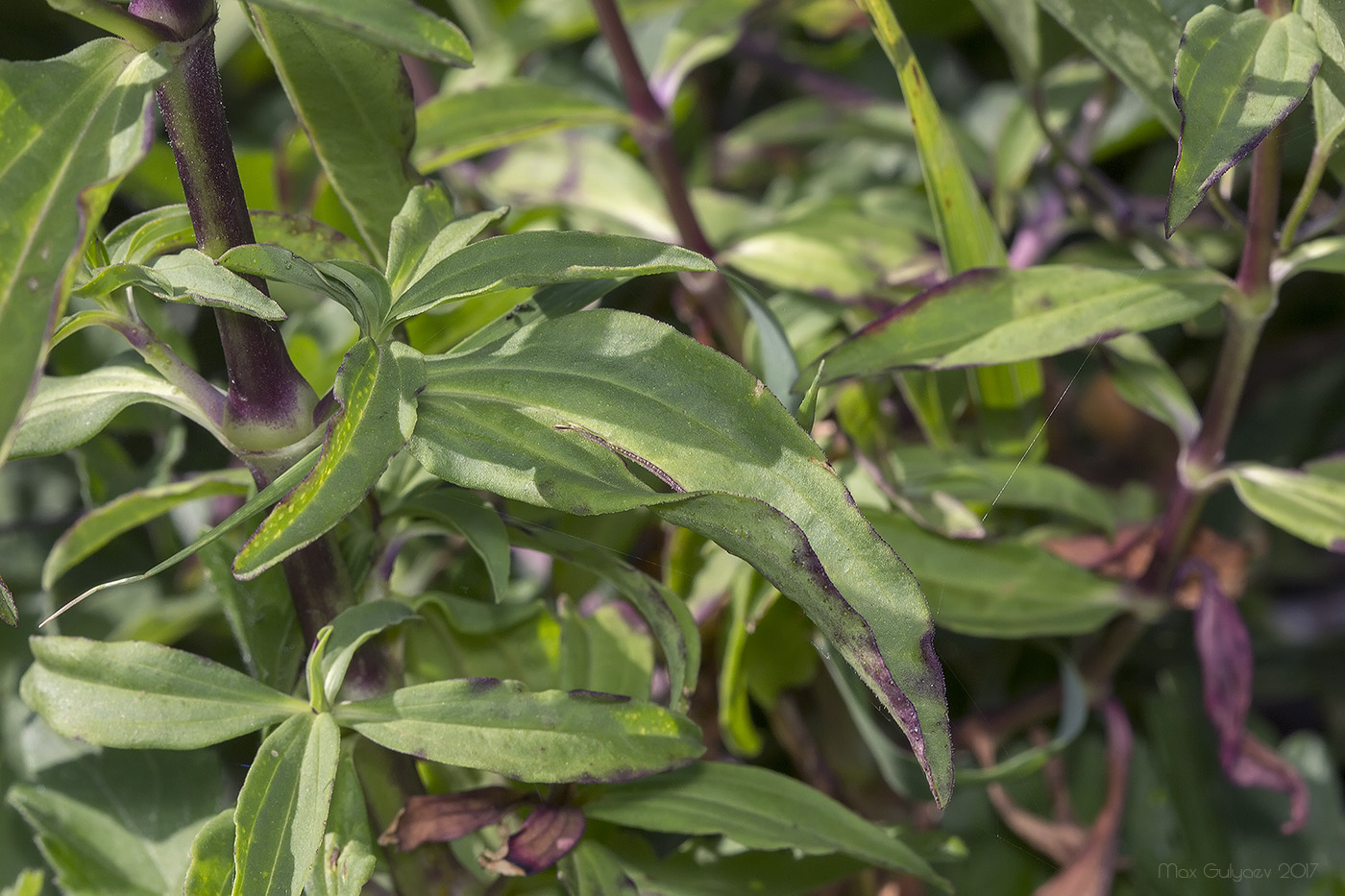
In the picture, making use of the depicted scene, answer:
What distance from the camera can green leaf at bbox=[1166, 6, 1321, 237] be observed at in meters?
0.40

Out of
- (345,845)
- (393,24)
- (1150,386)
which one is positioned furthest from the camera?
(1150,386)

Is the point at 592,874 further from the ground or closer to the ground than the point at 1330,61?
closer to the ground

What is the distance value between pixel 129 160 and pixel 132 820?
359 mm

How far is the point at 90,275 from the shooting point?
391 millimetres

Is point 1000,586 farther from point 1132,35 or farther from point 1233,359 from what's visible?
point 1132,35

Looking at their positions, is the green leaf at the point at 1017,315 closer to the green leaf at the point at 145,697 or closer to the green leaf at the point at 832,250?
the green leaf at the point at 832,250

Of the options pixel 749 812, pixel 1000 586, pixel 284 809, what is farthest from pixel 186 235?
pixel 1000 586

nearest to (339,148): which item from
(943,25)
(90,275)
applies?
(90,275)

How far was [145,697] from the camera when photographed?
1.38ft

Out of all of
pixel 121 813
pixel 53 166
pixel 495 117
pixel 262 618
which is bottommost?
pixel 121 813

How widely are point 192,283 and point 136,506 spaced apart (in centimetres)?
20

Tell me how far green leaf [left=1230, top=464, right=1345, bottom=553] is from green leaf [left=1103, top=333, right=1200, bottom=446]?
43mm

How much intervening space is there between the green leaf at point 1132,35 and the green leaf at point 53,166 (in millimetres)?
364

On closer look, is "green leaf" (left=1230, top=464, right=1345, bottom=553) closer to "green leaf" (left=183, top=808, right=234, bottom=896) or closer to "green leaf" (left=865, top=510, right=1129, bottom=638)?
"green leaf" (left=865, top=510, right=1129, bottom=638)
